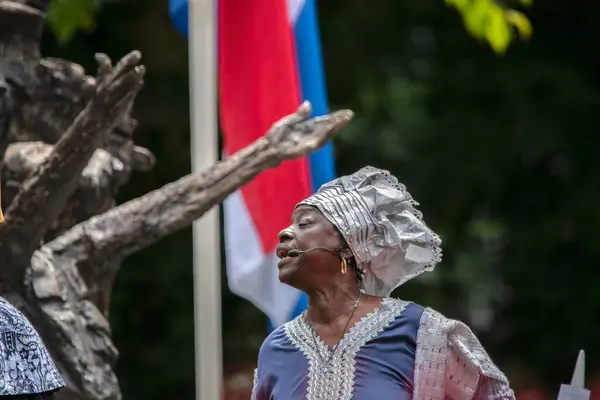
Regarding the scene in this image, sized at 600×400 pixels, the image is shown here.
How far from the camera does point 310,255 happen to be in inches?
189

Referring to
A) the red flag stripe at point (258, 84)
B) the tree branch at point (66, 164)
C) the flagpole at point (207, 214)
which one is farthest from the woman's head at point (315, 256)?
the red flag stripe at point (258, 84)

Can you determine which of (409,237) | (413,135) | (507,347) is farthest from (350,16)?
(409,237)

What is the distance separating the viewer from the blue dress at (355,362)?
467cm

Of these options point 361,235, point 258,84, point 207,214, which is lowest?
point 361,235

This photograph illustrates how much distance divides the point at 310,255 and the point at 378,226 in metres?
0.22

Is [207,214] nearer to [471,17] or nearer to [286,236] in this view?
[471,17]

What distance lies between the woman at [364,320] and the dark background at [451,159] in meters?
6.67

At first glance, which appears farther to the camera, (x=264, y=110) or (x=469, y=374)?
(x=264, y=110)

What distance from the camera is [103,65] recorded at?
5.80 m

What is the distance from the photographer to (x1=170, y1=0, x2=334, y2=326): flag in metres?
7.85

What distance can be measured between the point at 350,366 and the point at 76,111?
2597 mm

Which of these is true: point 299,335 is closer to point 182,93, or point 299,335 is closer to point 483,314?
point 182,93

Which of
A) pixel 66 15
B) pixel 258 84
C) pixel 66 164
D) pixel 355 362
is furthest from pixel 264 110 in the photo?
pixel 355 362

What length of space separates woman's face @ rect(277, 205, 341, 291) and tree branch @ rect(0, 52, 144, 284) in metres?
1.12
